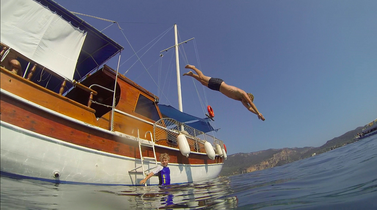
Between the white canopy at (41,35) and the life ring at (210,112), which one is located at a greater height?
the white canopy at (41,35)

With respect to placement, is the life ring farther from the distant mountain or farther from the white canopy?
the distant mountain

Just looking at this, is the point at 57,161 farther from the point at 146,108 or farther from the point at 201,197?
the point at 146,108

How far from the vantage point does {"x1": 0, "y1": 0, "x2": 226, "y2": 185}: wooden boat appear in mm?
3113

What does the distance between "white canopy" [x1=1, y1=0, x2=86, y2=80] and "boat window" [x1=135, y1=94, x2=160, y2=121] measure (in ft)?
7.13

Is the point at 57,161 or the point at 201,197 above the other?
the point at 57,161

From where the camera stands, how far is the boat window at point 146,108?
20.1ft

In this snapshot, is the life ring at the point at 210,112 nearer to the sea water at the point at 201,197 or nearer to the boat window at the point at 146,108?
the boat window at the point at 146,108

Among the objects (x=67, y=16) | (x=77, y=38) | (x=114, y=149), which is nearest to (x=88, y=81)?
(x=77, y=38)

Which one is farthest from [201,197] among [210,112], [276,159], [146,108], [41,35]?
[276,159]

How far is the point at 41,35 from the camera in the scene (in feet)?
14.7

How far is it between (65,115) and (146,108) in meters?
2.94

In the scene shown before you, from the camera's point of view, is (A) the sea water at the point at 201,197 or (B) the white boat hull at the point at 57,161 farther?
(B) the white boat hull at the point at 57,161

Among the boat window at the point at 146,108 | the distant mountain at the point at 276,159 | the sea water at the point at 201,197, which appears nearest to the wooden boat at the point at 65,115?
the boat window at the point at 146,108

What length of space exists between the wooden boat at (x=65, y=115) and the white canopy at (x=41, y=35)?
0.06 feet
